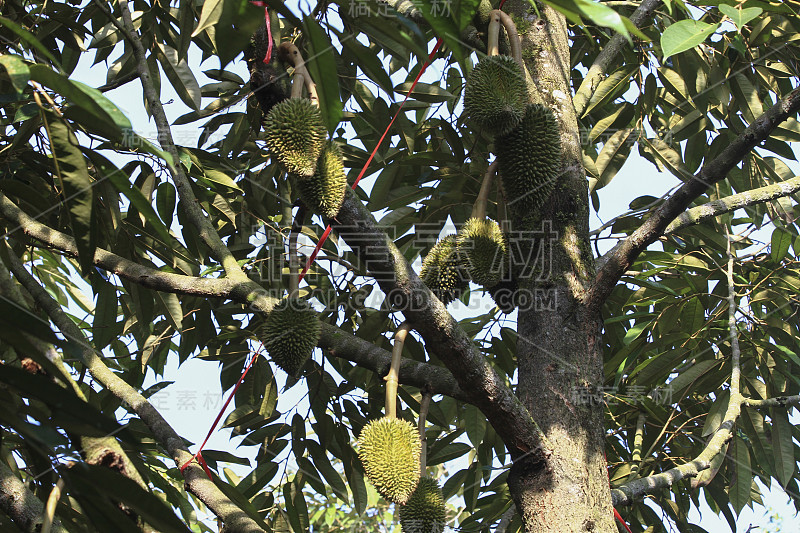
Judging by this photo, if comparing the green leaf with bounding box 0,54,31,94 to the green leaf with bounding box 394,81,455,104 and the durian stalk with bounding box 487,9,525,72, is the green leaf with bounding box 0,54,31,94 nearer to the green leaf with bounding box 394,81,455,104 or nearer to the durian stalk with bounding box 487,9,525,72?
the durian stalk with bounding box 487,9,525,72

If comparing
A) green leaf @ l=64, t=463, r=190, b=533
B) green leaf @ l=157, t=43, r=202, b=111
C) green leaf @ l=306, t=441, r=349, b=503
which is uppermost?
green leaf @ l=157, t=43, r=202, b=111

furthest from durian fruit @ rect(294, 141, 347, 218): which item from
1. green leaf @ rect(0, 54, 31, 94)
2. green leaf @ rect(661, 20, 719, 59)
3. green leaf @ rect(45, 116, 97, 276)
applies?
green leaf @ rect(661, 20, 719, 59)

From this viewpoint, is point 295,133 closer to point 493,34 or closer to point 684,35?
point 493,34

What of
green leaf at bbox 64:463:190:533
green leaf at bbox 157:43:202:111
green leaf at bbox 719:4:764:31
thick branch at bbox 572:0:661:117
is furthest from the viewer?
green leaf at bbox 157:43:202:111

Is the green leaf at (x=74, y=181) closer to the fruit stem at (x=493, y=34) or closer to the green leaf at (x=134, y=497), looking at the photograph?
the green leaf at (x=134, y=497)

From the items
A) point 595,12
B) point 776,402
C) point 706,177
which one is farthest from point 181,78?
point 776,402

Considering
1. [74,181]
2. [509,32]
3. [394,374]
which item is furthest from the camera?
[509,32]

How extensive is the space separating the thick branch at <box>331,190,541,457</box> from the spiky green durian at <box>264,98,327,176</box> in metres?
0.10

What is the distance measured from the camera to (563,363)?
148 centimetres

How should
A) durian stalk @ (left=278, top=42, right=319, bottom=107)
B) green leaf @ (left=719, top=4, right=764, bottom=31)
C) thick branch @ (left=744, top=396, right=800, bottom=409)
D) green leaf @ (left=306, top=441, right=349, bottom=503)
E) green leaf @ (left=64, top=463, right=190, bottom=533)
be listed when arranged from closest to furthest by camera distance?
green leaf @ (left=64, top=463, right=190, bottom=533)
durian stalk @ (left=278, top=42, right=319, bottom=107)
green leaf @ (left=719, top=4, right=764, bottom=31)
thick branch @ (left=744, top=396, right=800, bottom=409)
green leaf @ (left=306, top=441, right=349, bottom=503)

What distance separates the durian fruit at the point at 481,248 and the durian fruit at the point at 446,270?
0.02 metres

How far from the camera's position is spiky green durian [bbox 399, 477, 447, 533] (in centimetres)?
127

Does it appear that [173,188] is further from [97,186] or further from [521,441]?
[521,441]

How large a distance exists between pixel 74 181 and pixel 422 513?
0.83 m
